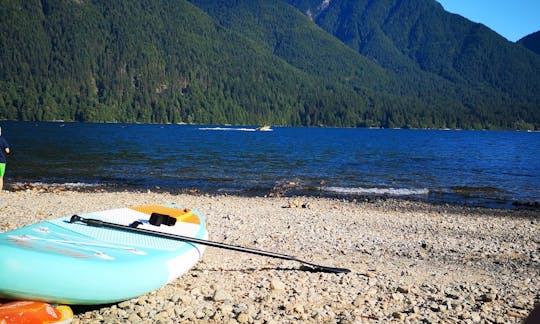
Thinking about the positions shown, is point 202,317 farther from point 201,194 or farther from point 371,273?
point 201,194

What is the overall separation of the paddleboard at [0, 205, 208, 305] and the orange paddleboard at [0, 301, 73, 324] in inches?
3.7

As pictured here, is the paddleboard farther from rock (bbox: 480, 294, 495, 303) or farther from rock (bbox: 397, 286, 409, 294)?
rock (bbox: 480, 294, 495, 303)

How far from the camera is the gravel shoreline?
7.35 meters

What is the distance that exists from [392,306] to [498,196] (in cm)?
2204

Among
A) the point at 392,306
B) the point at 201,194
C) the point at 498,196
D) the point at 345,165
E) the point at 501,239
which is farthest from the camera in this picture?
the point at 345,165

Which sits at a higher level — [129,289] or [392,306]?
[129,289]

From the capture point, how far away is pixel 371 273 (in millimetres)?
9828

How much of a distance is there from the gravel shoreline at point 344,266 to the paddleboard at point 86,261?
2.23 ft

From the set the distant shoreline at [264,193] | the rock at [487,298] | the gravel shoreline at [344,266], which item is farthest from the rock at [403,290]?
the distant shoreline at [264,193]

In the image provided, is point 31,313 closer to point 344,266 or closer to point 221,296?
point 221,296

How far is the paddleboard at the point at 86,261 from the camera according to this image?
18.0 feet

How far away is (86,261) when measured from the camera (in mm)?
6031

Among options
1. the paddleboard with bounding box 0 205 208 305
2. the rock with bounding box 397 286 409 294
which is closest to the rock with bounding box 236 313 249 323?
the paddleboard with bounding box 0 205 208 305

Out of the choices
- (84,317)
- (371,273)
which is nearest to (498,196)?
(371,273)
